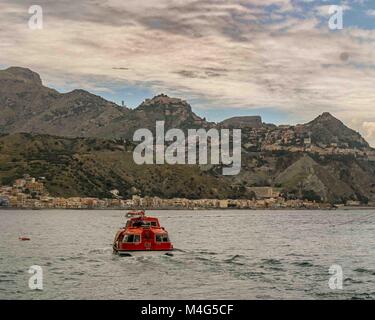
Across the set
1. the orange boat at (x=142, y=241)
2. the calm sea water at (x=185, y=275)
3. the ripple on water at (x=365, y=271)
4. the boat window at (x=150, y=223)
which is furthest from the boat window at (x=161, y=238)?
the ripple on water at (x=365, y=271)

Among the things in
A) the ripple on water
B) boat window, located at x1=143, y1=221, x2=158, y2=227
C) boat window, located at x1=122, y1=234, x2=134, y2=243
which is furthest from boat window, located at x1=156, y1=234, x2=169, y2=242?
the ripple on water

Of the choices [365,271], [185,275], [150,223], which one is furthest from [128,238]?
[365,271]

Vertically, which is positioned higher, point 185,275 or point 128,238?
point 128,238

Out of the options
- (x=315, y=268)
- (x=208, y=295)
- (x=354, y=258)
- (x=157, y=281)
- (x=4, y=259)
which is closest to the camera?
(x=208, y=295)

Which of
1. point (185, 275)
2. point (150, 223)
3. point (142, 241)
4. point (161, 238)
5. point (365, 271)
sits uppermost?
point (150, 223)

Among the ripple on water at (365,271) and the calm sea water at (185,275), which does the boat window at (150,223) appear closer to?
the calm sea water at (185,275)

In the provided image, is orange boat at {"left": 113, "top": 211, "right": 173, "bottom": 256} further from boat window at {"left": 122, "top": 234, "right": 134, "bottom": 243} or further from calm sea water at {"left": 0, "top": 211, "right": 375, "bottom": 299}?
calm sea water at {"left": 0, "top": 211, "right": 375, "bottom": 299}

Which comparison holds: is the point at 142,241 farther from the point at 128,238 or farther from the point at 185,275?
the point at 185,275
